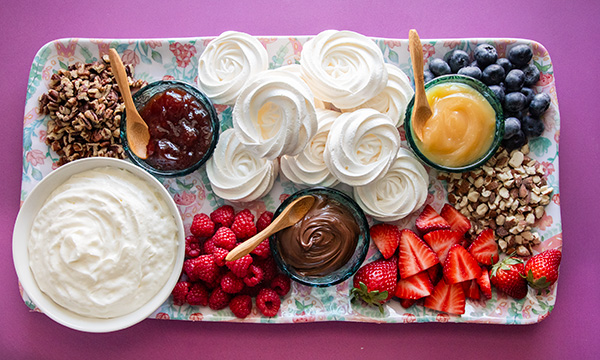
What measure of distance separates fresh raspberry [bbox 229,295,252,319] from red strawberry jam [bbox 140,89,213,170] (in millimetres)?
702

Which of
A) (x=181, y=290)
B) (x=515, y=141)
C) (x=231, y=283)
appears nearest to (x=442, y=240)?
(x=515, y=141)

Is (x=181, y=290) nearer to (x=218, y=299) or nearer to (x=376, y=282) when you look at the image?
(x=218, y=299)

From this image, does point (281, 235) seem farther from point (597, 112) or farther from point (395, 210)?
point (597, 112)

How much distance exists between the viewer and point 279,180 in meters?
2.39

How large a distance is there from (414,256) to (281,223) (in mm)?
708

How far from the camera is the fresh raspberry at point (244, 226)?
226 cm

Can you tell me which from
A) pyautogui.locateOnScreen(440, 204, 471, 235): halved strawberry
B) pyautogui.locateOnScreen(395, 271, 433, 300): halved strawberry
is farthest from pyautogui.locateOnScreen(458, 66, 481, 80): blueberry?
pyautogui.locateOnScreen(395, 271, 433, 300): halved strawberry

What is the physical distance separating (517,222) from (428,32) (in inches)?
44.7

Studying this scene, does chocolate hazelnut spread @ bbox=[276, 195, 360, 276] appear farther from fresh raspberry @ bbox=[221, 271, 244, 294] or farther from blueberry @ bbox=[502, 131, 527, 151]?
blueberry @ bbox=[502, 131, 527, 151]

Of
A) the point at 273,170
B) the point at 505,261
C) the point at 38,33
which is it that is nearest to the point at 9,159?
the point at 38,33

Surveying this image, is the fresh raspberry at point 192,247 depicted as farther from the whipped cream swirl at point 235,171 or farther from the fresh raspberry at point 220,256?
the whipped cream swirl at point 235,171

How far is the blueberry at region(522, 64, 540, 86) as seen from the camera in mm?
2359

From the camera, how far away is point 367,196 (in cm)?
226

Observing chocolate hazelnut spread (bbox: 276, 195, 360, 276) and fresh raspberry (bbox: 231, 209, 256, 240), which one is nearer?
chocolate hazelnut spread (bbox: 276, 195, 360, 276)
